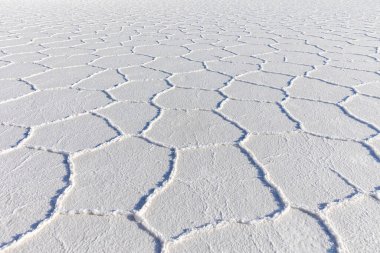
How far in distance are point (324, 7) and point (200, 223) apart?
6097 millimetres

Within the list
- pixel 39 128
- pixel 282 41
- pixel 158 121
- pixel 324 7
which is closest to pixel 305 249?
pixel 158 121

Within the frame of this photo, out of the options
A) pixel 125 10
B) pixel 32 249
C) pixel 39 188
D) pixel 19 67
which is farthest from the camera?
pixel 125 10

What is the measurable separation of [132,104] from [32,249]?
1073 mm

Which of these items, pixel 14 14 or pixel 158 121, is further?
pixel 14 14

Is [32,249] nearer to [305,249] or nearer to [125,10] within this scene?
[305,249]

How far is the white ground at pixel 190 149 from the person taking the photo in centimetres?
101

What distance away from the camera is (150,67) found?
261 cm

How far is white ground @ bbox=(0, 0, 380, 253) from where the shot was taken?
3.31 ft

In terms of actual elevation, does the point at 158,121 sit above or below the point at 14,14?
Answer: above

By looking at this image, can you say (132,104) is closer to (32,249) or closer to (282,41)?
(32,249)

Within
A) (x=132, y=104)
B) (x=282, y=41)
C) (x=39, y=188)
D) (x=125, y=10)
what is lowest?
(x=125, y=10)

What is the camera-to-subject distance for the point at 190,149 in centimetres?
145

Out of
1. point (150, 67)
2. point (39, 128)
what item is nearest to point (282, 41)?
point (150, 67)

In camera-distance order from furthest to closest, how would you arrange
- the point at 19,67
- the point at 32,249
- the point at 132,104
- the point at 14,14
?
the point at 14,14
the point at 19,67
the point at 132,104
the point at 32,249
